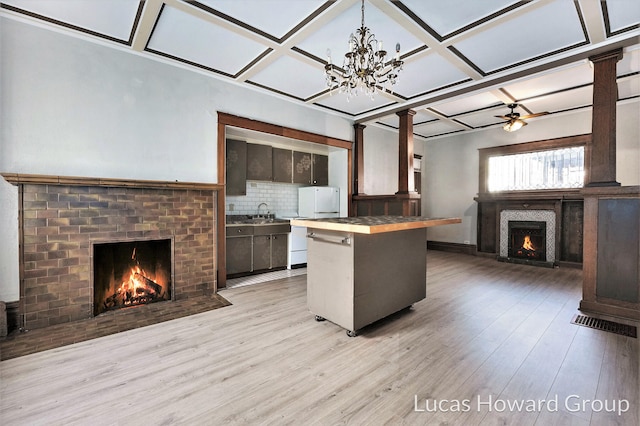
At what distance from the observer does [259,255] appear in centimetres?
460

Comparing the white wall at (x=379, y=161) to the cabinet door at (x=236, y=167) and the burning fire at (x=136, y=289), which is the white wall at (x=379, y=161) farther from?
the burning fire at (x=136, y=289)

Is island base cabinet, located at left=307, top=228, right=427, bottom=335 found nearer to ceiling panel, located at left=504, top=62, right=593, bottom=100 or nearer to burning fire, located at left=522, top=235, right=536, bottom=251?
ceiling panel, located at left=504, top=62, right=593, bottom=100

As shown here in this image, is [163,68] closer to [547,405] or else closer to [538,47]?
[538,47]

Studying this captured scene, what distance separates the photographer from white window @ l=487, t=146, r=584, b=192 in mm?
5367

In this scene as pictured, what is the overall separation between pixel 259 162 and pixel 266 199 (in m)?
0.79

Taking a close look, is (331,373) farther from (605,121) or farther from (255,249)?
(605,121)

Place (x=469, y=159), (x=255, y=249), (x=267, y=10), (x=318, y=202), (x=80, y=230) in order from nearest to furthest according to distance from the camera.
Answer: (x=267, y=10) < (x=80, y=230) < (x=255, y=249) < (x=318, y=202) < (x=469, y=159)

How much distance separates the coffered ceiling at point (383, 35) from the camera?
2.45 m

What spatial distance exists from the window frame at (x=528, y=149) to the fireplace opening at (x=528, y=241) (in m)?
0.72

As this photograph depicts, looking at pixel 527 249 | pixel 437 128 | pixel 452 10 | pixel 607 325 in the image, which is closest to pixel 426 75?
pixel 452 10

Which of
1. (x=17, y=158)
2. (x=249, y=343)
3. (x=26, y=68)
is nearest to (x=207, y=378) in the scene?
(x=249, y=343)

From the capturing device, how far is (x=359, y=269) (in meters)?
2.37

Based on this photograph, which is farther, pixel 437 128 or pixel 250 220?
pixel 437 128

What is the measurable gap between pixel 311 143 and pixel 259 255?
2269 mm
